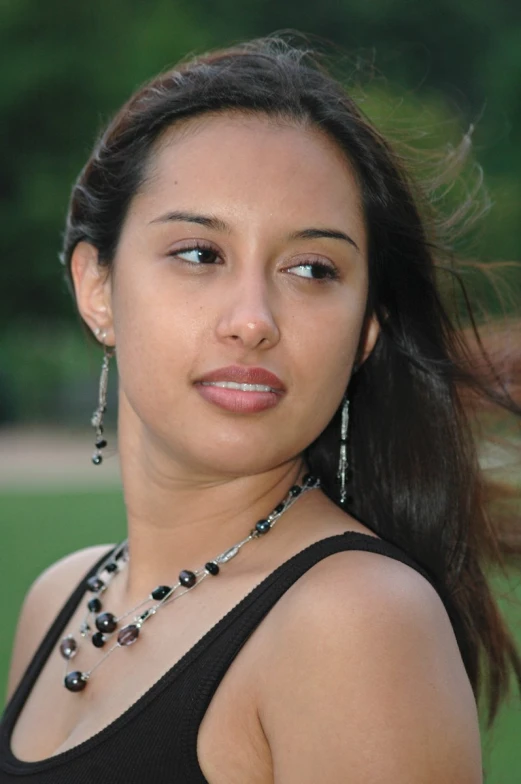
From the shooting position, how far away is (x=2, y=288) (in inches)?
965

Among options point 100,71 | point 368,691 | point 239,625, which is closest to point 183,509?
point 239,625

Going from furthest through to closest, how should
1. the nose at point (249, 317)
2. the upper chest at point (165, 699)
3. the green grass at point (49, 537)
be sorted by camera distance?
the green grass at point (49, 537), the nose at point (249, 317), the upper chest at point (165, 699)

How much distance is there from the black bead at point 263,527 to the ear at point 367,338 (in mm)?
410

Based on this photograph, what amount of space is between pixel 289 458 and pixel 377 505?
1.12ft

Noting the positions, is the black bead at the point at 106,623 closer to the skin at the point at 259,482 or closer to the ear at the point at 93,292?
the skin at the point at 259,482

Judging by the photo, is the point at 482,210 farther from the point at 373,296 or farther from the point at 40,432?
the point at 40,432

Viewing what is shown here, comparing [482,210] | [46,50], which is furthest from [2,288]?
[482,210]

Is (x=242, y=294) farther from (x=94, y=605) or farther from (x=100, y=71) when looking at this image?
(x=100, y=71)

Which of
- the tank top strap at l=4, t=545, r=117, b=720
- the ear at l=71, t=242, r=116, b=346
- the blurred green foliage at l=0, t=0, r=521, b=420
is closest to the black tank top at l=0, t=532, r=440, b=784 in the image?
the tank top strap at l=4, t=545, r=117, b=720

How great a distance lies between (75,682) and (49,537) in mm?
7465

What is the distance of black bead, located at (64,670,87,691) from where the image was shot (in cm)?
236

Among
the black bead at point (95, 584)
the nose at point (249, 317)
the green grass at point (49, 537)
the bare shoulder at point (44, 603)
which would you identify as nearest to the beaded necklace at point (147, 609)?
the black bead at point (95, 584)

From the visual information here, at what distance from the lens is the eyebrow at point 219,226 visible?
217 cm

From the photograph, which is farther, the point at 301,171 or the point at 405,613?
the point at 301,171
